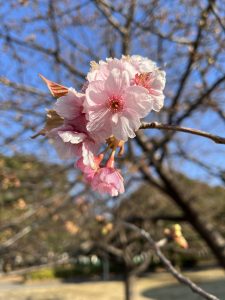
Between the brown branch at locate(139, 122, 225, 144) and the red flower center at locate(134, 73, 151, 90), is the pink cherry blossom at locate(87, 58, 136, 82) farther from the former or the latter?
the brown branch at locate(139, 122, 225, 144)

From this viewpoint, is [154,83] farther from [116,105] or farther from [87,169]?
[87,169]

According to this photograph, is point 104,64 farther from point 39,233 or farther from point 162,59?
point 39,233

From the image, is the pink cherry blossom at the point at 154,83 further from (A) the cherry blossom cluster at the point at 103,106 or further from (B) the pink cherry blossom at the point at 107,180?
(B) the pink cherry blossom at the point at 107,180

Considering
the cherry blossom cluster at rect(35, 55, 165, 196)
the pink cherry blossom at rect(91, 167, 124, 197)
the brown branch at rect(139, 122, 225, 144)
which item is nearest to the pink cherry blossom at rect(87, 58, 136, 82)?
the cherry blossom cluster at rect(35, 55, 165, 196)

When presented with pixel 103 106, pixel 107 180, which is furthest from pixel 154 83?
pixel 107 180

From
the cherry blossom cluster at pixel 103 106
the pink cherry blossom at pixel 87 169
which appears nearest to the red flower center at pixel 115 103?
the cherry blossom cluster at pixel 103 106

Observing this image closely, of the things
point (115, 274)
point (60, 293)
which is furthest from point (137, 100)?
point (115, 274)

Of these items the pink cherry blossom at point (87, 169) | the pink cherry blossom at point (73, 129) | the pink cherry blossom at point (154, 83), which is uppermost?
the pink cherry blossom at point (154, 83)
